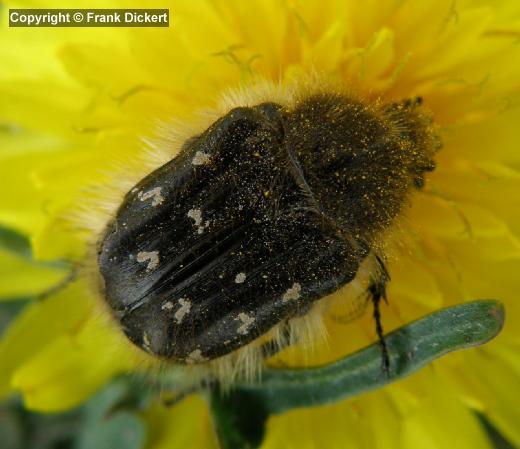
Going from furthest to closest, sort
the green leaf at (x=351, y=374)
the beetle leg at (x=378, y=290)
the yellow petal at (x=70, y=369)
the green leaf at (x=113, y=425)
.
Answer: the green leaf at (x=113, y=425) < the yellow petal at (x=70, y=369) < the beetle leg at (x=378, y=290) < the green leaf at (x=351, y=374)

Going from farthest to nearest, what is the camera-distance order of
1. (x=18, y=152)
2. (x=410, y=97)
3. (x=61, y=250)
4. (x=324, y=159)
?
(x=18, y=152)
(x=61, y=250)
(x=410, y=97)
(x=324, y=159)

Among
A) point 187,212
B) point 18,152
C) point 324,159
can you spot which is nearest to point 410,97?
point 324,159

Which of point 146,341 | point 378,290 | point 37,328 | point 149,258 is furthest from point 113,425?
point 378,290

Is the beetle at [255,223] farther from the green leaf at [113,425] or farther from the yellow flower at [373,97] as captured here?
the green leaf at [113,425]

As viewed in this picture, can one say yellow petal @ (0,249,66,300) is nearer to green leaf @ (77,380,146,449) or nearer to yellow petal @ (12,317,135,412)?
yellow petal @ (12,317,135,412)

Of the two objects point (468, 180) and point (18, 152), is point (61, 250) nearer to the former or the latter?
point (18, 152)

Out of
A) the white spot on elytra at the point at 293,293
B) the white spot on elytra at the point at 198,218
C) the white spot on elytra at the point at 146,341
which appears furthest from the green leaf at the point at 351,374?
the white spot on elytra at the point at 198,218
